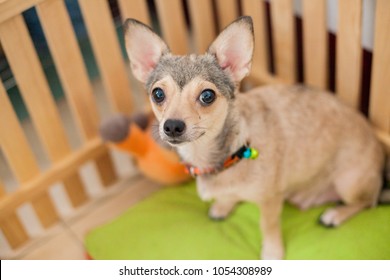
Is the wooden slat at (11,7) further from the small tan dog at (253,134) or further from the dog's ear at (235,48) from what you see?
the dog's ear at (235,48)

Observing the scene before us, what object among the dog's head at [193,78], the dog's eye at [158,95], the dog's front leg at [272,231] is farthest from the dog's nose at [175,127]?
the dog's front leg at [272,231]

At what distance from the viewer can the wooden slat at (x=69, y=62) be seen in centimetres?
172

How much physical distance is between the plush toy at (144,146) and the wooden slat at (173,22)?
309 millimetres

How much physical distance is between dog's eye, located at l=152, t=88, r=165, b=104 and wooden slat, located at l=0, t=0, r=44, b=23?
1.76ft

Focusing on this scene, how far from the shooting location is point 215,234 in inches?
75.5

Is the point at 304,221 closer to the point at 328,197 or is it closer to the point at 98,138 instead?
the point at 328,197

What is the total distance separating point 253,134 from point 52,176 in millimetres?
854

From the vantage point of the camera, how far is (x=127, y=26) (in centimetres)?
148

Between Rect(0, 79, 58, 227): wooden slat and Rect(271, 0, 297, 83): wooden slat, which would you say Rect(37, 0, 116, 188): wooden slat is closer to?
Rect(0, 79, 58, 227): wooden slat

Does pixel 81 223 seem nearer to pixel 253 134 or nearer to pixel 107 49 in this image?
pixel 107 49

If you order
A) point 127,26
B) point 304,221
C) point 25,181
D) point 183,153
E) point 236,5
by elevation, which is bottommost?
point 304,221

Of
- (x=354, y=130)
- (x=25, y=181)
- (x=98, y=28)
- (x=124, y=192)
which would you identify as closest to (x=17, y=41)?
(x=98, y=28)

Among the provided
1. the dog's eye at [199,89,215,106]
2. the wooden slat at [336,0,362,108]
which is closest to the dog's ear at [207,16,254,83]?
the dog's eye at [199,89,215,106]
